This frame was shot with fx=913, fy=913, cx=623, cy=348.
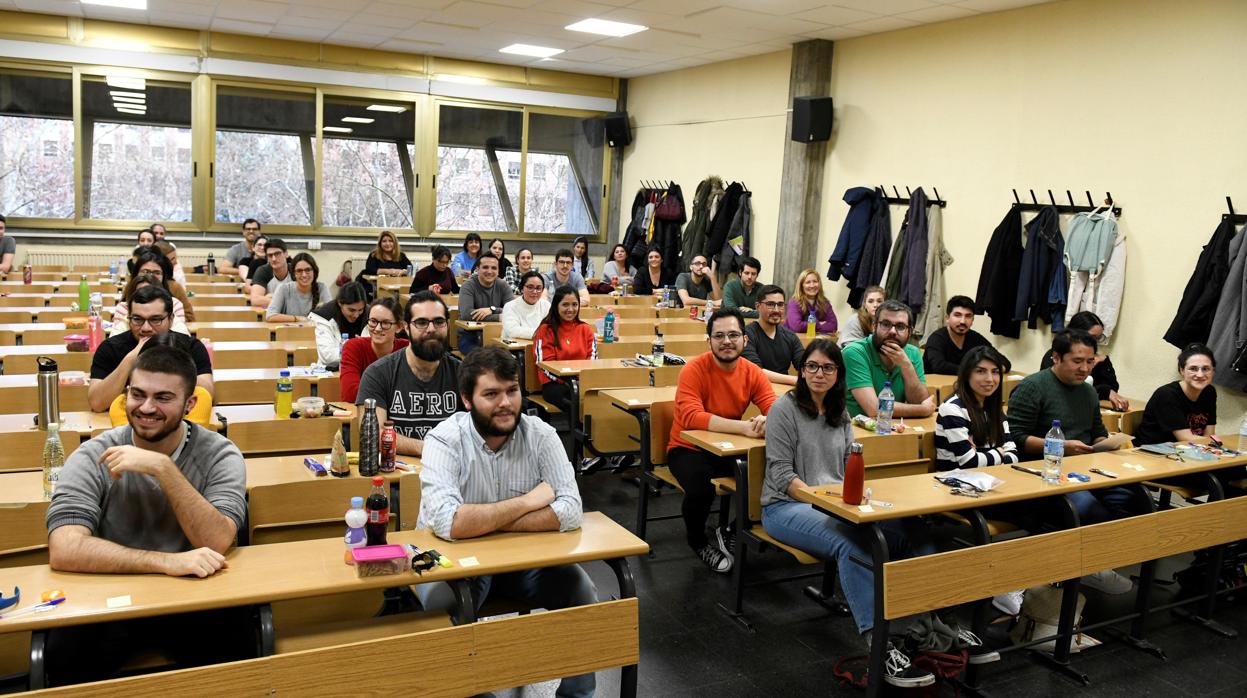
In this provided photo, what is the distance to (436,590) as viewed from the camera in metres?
2.97

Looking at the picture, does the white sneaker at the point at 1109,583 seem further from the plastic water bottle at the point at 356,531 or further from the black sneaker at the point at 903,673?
the plastic water bottle at the point at 356,531

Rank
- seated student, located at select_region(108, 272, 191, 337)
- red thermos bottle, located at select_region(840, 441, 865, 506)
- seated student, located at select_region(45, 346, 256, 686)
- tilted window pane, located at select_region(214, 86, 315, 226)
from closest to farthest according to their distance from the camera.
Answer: seated student, located at select_region(45, 346, 256, 686) < red thermos bottle, located at select_region(840, 441, 865, 506) < seated student, located at select_region(108, 272, 191, 337) < tilted window pane, located at select_region(214, 86, 315, 226)

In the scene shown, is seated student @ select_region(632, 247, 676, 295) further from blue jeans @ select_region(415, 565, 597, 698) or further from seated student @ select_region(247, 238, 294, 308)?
blue jeans @ select_region(415, 565, 597, 698)

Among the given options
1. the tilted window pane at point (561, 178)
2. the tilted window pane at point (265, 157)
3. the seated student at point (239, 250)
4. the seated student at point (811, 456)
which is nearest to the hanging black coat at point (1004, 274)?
the seated student at point (811, 456)

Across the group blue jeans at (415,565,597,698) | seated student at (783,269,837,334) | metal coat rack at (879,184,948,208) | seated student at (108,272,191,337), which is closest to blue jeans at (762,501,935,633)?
blue jeans at (415,565,597,698)

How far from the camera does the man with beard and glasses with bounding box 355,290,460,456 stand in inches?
159

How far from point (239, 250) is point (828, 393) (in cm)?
896

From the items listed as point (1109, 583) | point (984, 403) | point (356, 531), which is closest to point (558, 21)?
point (984, 403)

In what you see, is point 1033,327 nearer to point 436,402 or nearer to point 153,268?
point 436,402

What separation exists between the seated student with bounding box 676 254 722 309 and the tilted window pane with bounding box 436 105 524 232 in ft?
14.1

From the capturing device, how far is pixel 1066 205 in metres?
7.40

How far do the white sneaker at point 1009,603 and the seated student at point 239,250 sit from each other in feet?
29.7

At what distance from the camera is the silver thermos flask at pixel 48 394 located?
3.68 metres

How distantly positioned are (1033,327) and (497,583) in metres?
6.03
